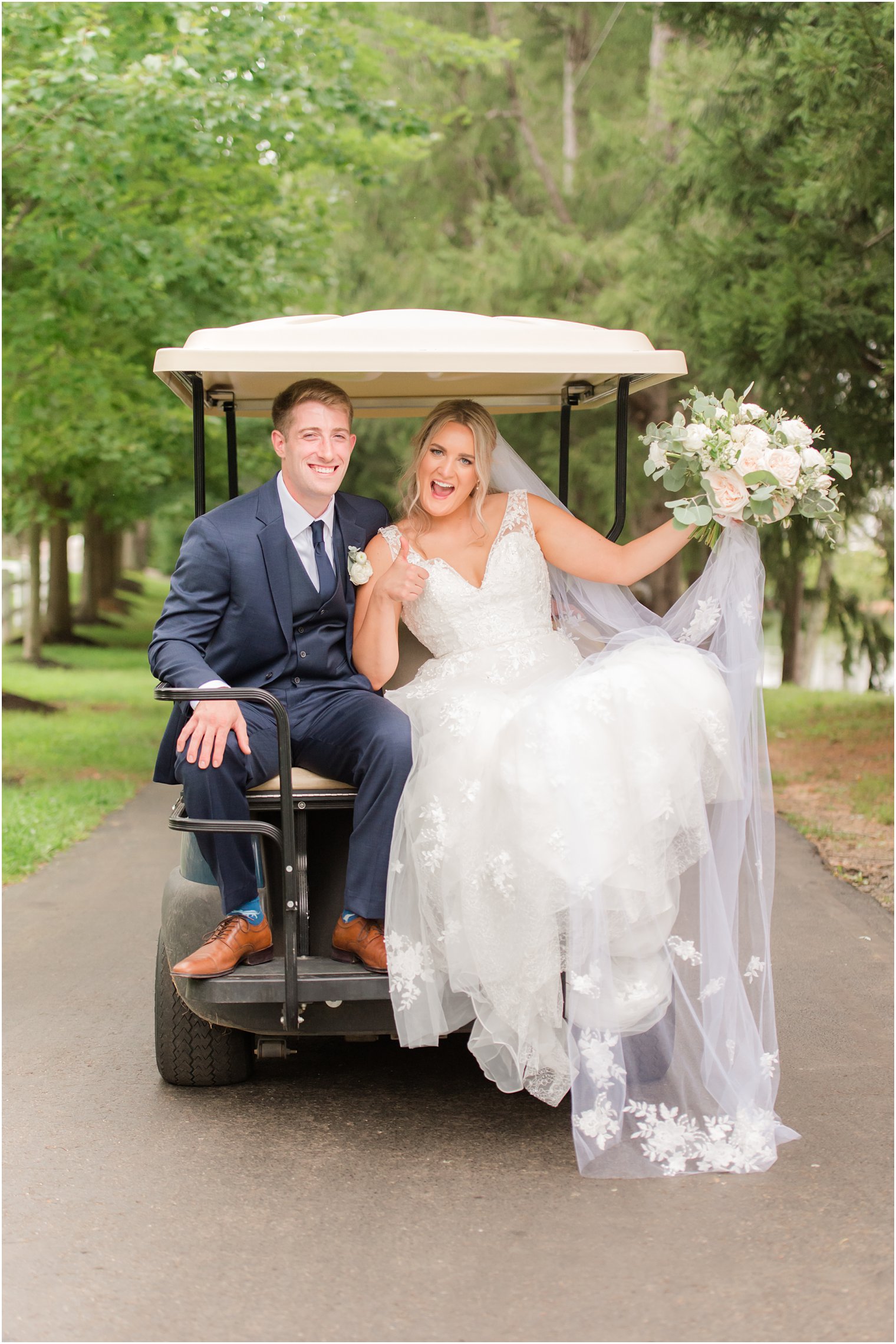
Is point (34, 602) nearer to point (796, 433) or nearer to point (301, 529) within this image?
point (301, 529)

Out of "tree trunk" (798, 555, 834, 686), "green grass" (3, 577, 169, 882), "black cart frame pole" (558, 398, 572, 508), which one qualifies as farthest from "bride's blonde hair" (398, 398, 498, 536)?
"tree trunk" (798, 555, 834, 686)

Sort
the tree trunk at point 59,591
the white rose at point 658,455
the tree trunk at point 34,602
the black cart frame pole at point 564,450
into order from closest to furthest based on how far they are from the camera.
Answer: the white rose at point 658,455 < the black cart frame pole at point 564,450 < the tree trunk at point 34,602 < the tree trunk at point 59,591

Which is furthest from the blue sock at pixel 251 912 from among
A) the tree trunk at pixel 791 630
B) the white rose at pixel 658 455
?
the tree trunk at pixel 791 630

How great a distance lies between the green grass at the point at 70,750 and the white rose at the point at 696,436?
15.8 ft

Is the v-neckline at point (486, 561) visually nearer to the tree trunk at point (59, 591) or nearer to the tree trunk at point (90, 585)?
the tree trunk at point (59, 591)

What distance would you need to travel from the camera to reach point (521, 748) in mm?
3631

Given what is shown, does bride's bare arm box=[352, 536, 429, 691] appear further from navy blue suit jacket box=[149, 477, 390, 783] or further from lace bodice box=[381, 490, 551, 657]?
navy blue suit jacket box=[149, 477, 390, 783]

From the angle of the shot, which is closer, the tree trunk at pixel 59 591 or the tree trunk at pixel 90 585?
the tree trunk at pixel 59 591

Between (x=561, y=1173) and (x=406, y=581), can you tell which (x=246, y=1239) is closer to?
(x=561, y=1173)

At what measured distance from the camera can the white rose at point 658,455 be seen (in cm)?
397

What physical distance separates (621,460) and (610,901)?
1.88m

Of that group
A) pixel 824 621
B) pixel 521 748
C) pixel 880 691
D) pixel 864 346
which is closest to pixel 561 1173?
pixel 521 748

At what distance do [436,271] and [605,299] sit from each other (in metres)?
3.38

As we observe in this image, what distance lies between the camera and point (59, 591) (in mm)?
23594
